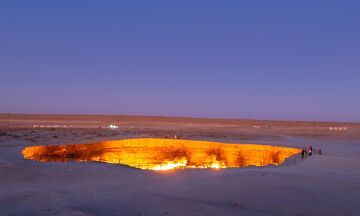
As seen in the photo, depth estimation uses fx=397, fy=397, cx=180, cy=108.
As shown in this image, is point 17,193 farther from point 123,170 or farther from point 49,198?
point 123,170

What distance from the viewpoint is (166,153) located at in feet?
75.9

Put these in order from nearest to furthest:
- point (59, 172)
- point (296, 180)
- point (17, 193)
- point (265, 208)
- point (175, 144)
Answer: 1. point (265, 208)
2. point (17, 193)
3. point (296, 180)
4. point (59, 172)
5. point (175, 144)

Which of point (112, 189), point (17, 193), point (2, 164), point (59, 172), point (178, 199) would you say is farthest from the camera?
point (2, 164)

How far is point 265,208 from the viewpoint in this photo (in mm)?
7488

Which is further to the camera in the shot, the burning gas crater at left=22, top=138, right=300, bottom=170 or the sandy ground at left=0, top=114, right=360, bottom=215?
the burning gas crater at left=22, top=138, right=300, bottom=170

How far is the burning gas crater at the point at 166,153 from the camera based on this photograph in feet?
68.3

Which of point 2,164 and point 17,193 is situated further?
point 2,164

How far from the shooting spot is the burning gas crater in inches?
820

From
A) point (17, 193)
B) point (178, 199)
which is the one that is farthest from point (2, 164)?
point (178, 199)

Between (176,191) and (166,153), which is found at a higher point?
(176,191)

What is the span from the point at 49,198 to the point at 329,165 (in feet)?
33.4

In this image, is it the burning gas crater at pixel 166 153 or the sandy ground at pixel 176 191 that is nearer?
the sandy ground at pixel 176 191

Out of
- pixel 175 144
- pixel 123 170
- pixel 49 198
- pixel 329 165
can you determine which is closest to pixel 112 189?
pixel 49 198

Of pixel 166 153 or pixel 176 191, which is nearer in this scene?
pixel 176 191
